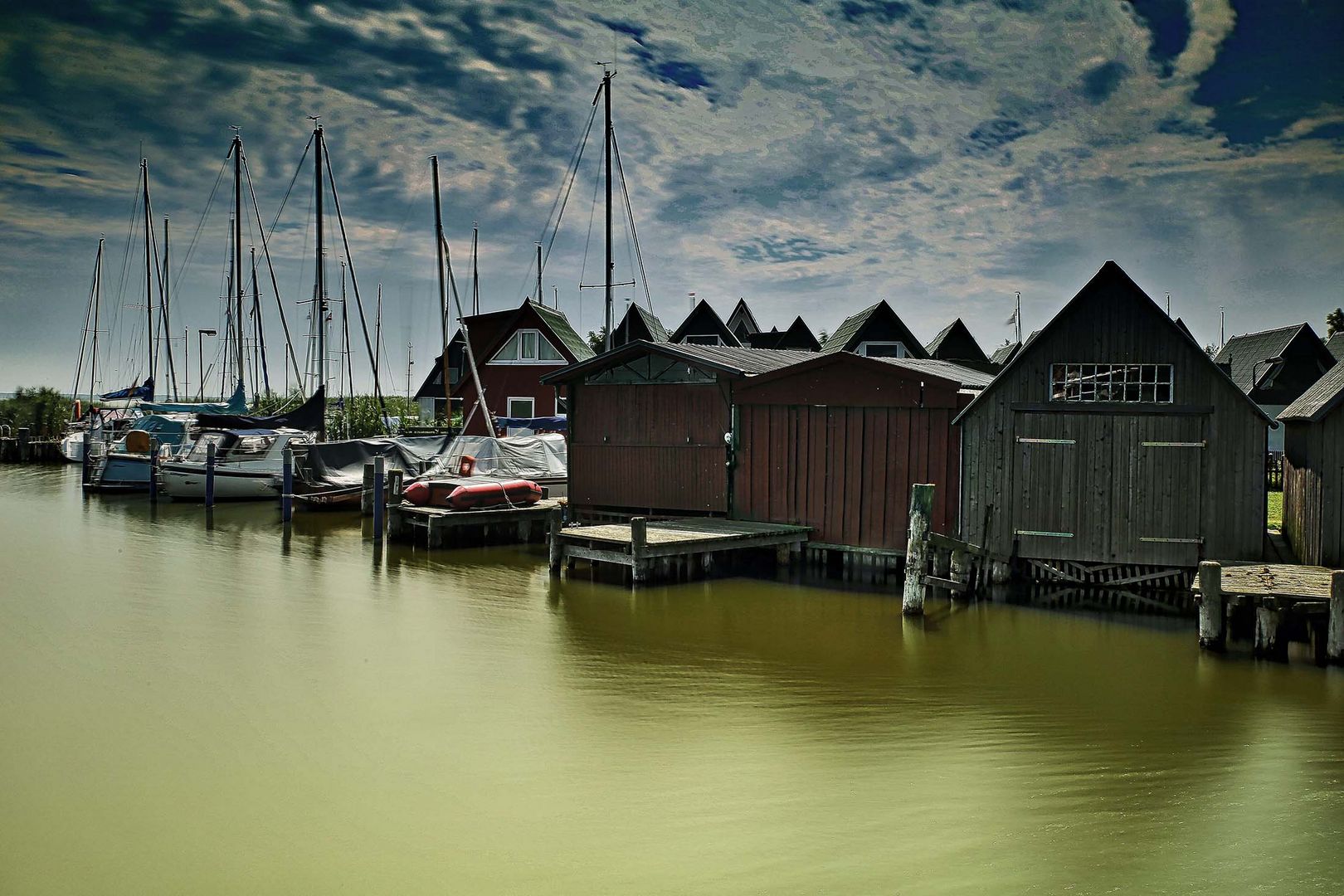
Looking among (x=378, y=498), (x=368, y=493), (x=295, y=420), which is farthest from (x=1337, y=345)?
(x=295, y=420)

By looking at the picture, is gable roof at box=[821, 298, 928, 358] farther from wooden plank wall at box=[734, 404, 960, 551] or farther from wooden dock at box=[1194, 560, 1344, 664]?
wooden dock at box=[1194, 560, 1344, 664]

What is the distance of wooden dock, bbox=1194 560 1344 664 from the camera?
11.0 metres

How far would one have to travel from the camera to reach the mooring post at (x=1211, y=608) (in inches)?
451

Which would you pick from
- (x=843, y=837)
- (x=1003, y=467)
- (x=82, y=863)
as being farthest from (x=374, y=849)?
(x=1003, y=467)

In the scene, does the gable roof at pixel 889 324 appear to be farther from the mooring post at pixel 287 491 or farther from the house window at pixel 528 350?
the mooring post at pixel 287 491

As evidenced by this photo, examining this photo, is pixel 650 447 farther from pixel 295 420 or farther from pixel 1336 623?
pixel 295 420

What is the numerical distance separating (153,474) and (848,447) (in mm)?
22637

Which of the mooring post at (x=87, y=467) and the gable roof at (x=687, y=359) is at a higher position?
the gable roof at (x=687, y=359)

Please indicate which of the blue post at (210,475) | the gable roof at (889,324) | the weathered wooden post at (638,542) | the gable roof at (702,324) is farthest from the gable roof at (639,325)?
the weathered wooden post at (638,542)

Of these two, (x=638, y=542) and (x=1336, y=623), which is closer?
(x=1336, y=623)

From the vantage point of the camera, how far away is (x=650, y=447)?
19.8 metres

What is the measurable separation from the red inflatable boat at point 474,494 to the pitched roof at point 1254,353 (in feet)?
88.1

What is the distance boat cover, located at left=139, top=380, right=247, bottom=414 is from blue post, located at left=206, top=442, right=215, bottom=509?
28.0 ft

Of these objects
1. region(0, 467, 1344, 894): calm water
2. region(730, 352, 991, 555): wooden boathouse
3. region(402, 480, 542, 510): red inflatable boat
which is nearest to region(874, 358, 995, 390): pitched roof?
region(730, 352, 991, 555): wooden boathouse
